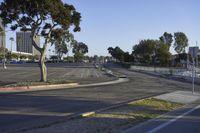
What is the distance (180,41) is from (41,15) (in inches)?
4255

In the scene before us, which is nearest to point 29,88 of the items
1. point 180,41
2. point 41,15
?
point 41,15

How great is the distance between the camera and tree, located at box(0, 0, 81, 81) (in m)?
31.2

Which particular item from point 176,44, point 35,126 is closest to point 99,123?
point 35,126

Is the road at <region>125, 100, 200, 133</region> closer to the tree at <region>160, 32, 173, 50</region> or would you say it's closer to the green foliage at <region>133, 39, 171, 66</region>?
the green foliage at <region>133, 39, 171, 66</region>

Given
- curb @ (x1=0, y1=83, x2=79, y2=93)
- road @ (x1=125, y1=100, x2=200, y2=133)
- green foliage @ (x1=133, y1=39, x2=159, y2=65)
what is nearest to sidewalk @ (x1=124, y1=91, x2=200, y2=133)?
road @ (x1=125, y1=100, x2=200, y2=133)

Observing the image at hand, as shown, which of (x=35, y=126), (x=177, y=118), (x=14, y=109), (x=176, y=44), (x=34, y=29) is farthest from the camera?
(x=176, y=44)

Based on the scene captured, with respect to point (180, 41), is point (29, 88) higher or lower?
lower

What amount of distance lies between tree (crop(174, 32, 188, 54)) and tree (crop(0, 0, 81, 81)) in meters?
105

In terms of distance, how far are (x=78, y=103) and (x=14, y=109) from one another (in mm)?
3927

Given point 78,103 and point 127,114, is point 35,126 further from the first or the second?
point 78,103

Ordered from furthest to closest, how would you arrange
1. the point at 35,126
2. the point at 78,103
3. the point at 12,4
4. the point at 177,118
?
the point at 12,4, the point at 78,103, the point at 177,118, the point at 35,126

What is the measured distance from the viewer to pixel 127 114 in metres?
15.8

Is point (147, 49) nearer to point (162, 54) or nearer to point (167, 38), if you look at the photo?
point (162, 54)

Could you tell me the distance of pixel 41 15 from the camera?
3219 cm
